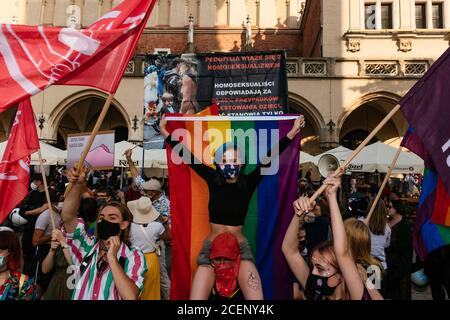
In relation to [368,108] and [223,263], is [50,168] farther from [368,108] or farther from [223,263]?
[223,263]

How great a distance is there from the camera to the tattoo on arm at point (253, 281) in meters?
2.71

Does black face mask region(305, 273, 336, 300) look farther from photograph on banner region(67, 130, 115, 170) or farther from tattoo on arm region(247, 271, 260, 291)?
photograph on banner region(67, 130, 115, 170)

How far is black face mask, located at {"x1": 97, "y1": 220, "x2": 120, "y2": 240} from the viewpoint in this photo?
2.62 metres

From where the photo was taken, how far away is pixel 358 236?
8.99 feet

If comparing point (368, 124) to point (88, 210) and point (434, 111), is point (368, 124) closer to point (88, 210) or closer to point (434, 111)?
point (434, 111)

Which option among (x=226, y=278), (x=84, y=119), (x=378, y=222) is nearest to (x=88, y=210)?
(x=226, y=278)

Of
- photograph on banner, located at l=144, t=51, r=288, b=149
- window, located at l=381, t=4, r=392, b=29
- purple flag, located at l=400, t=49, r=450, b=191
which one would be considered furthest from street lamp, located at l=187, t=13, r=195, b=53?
purple flag, located at l=400, t=49, r=450, b=191

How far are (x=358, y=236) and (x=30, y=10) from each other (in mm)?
29028

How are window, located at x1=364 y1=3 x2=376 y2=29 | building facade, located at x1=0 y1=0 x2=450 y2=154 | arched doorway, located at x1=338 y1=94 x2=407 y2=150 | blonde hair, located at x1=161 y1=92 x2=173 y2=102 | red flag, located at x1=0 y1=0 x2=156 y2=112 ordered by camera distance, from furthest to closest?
arched doorway, located at x1=338 y1=94 x2=407 y2=150 → window, located at x1=364 y1=3 x2=376 y2=29 → building facade, located at x1=0 y1=0 x2=450 y2=154 → blonde hair, located at x1=161 y1=92 x2=173 y2=102 → red flag, located at x1=0 y1=0 x2=156 y2=112

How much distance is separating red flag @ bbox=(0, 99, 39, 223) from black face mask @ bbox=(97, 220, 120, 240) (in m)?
1.41

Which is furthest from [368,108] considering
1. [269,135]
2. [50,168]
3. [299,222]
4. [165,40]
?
[299,222]

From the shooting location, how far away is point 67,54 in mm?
3688

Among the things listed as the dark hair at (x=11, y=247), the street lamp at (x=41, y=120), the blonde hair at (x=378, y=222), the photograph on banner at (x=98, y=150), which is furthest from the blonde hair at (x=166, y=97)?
the street lamp at (x=41, y=120)

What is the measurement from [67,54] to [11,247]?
6.15 ft
